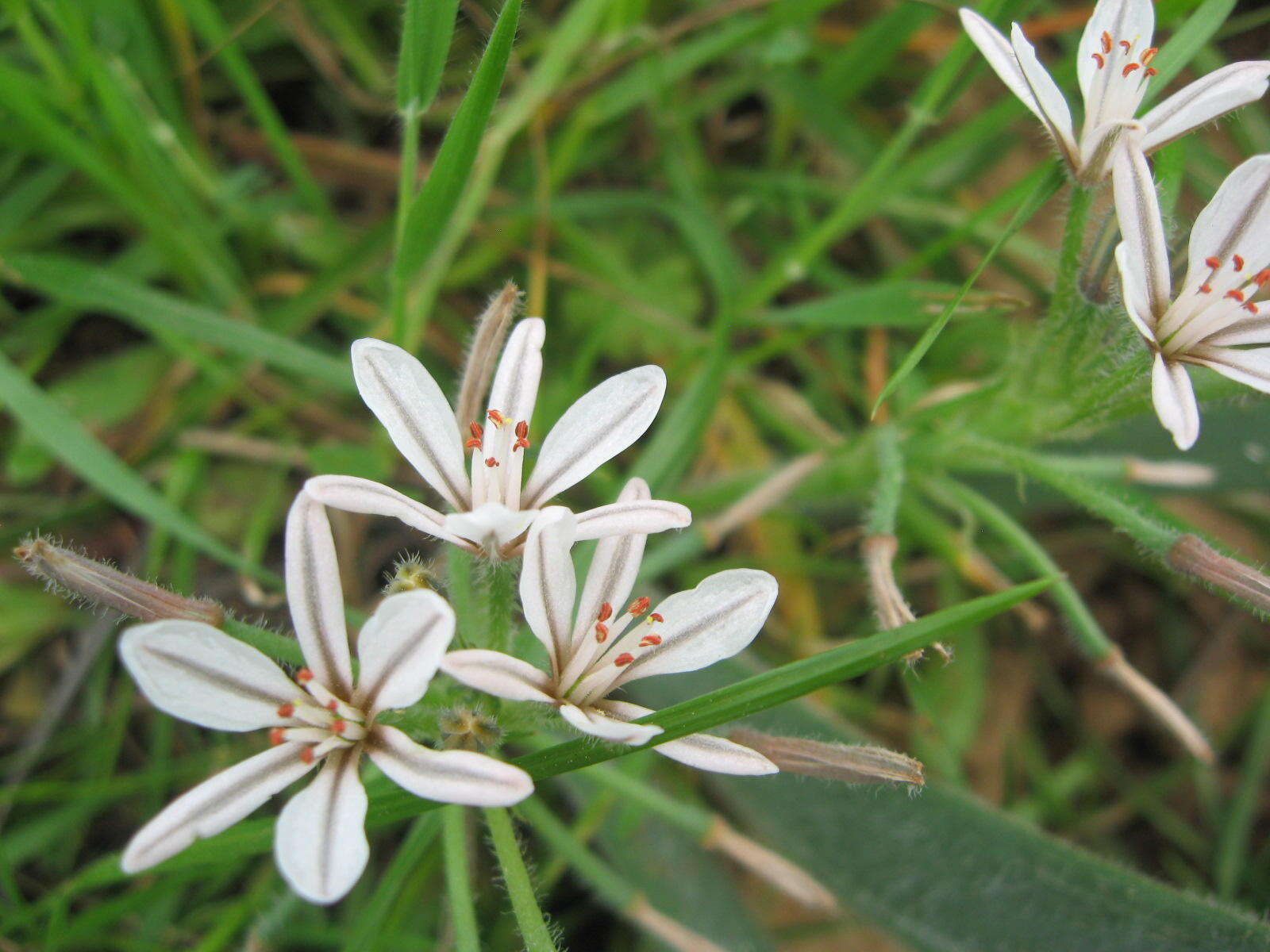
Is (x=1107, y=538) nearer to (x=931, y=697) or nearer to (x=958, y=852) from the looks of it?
(x=931, y=697)

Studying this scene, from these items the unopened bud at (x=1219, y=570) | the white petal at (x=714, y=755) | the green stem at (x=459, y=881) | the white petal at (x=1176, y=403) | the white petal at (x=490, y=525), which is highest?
the white petal at (x=490, y=525)

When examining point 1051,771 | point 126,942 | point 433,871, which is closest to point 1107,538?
point 1051,771

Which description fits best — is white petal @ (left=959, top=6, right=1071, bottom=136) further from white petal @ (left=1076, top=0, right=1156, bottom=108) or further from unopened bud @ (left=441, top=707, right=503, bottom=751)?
unopened bud @ (left=441, top=707, right=503, bottom=751)

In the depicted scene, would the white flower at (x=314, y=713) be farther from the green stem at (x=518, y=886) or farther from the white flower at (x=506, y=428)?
the green stem at (x=518, y=886)

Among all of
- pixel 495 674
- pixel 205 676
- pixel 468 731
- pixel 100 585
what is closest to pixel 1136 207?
pixel 495 674

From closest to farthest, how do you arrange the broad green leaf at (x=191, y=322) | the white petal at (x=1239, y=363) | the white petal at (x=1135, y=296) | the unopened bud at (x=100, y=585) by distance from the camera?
the unopened bud at (x=100, y=585) < the white petal at (x=1135, y=296) < the white petal at (x=1239, y=363) < the broad green leaf at (x=191, y=322)

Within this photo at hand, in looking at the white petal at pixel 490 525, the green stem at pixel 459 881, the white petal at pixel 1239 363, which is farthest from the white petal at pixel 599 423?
the white petal at pixel 1239 363

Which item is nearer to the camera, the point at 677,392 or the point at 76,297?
the point at 76,297

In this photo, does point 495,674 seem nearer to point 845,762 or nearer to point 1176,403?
point 845,762
